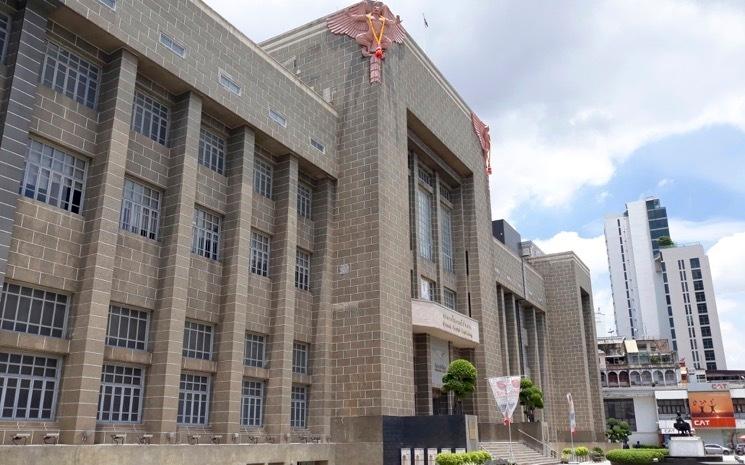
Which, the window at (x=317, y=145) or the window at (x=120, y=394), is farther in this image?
the window at (x=317, y=145)

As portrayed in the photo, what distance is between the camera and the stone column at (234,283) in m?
21.2

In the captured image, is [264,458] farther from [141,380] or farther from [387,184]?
[387,184]

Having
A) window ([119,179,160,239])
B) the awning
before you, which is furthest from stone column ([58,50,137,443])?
the awning

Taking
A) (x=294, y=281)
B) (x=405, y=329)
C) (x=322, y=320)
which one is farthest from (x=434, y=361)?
(x=294, y=281)

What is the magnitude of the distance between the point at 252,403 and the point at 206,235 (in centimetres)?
642

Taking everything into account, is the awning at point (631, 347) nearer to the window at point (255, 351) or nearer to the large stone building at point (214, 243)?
the large stone building at point (214, 243)

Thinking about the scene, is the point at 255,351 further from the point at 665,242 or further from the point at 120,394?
the point at 665,242

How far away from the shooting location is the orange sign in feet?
237

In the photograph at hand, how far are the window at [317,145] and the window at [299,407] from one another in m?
10.3

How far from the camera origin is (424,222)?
35750 millimetres

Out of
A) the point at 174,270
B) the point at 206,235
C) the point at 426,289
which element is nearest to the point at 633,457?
the point at 426,289

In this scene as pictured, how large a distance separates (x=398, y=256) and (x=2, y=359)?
54.2 ft

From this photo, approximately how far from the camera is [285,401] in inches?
926

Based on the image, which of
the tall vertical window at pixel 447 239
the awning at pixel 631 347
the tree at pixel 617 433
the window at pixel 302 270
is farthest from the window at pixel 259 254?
the awning at pixel 631 347
